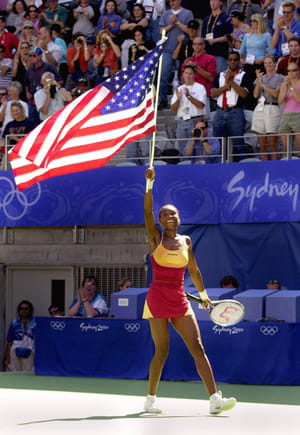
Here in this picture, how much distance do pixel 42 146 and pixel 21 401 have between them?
363cm

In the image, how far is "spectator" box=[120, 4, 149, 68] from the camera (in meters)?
21.2

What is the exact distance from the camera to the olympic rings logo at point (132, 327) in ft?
49.9

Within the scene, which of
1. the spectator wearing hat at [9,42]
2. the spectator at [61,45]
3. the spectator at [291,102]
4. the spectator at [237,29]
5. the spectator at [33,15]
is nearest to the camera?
the spectator at [291,102]

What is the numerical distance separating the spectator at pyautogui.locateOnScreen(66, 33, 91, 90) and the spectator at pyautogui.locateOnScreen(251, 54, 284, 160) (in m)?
4.81

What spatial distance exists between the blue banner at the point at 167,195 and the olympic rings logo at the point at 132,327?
3.64 m

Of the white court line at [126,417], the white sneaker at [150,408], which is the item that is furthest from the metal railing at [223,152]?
the white sneaker at [150,408]

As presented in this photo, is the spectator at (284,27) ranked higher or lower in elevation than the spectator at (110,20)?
lower

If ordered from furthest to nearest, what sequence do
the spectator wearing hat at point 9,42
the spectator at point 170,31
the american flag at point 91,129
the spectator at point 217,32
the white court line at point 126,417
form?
the spectator wearing hat at point 9,42
the spectator at point 170,31
the spectator at point 217,32
the american flag at point 91,129
the white court line at point 126,417

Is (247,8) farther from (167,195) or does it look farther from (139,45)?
(167,195)

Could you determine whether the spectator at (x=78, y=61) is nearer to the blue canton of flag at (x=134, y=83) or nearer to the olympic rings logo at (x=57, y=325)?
the olympic rings logo at (x=57, y=325)

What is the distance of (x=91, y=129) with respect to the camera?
560 inches

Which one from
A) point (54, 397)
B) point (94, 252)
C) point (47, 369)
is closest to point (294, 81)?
point (94, 252)

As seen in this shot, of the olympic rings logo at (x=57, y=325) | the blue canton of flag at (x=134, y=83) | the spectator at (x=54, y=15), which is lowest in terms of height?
the olympic rings logo at (x=57, y=325)

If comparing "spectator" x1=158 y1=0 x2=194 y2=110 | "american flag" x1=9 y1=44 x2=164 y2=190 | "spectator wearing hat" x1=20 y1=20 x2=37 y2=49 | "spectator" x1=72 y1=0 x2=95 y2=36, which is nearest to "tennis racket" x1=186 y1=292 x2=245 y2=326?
"american flag" x1=9 y1=44 x2=164 y2=190
